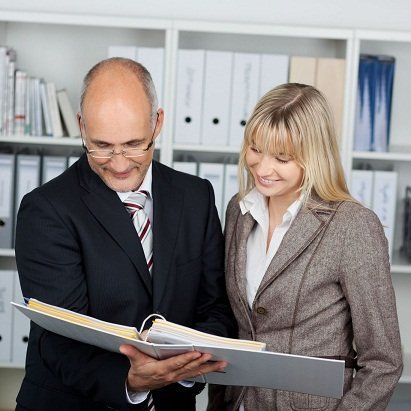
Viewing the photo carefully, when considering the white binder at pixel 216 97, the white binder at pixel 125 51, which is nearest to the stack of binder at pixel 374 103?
the white binder at pixel 216 97

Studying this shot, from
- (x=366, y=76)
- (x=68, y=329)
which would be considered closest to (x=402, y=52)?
(x=366, y=76)

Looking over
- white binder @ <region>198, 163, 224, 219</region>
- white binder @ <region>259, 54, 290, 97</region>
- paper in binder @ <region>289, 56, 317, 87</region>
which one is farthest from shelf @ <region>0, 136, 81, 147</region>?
paper in binder @ <region>289, 56, 317, 87</region>

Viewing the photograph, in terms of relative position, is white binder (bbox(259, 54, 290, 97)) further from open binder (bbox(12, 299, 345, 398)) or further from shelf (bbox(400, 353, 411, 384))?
open binder (bbox(12, 299, 345, 398))

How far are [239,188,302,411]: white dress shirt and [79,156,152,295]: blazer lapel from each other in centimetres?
25

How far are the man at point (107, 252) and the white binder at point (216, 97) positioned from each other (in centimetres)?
134

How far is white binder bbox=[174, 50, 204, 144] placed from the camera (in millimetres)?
3281

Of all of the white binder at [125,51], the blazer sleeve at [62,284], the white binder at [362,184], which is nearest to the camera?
the blazer sleeve at [62,284]

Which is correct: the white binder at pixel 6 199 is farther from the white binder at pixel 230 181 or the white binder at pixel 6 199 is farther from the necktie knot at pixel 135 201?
the necktie knot at pixel 135 201

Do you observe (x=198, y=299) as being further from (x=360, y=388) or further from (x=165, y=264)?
(x=360, y=388)

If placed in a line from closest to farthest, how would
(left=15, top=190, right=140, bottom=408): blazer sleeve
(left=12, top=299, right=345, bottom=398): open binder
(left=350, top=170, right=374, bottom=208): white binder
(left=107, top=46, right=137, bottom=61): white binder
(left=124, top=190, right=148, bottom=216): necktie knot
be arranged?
1. (left=12, top=299, right=345, bottom=398): open binder
2. (left=15, top=190, right=140, bottom=408): blazer sleeve
3. (left=124, top=190, right=148, bottom=216): necktie knot
4. (left=107, top=46, right=137, bottom=61): white binder
5. (left=350, top=170, right=374, bottom=208): white binder

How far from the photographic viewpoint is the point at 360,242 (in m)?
1.86

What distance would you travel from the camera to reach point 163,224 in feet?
6.48

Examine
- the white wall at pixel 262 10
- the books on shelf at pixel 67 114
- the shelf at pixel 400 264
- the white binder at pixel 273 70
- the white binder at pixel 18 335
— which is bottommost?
the white binder at pixel 18 335

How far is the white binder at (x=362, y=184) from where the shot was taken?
133 inches
